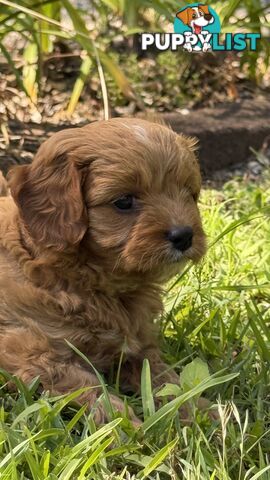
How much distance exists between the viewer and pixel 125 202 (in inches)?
113

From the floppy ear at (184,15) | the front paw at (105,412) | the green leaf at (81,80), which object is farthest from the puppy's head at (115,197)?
the green leaf at (81,80)

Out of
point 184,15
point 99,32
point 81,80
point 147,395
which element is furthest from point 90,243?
point 99,32

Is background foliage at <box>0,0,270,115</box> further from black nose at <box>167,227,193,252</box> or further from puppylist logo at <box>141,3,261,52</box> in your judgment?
black nose at <box>167,227,193,252</box>

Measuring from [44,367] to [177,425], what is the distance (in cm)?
51

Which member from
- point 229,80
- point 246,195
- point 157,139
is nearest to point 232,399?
point 157,139

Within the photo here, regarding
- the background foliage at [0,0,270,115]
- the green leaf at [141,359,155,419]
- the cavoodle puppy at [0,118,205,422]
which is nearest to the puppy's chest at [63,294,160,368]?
the cavoodle puppy at [0,118,205,422]

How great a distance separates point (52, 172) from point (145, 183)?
34 cm

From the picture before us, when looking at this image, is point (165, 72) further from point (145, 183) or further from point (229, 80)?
point (145, 183)

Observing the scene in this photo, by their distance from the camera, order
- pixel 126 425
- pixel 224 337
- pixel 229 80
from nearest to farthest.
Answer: pixel 126 425
pixel 224 337
pixel 229 80

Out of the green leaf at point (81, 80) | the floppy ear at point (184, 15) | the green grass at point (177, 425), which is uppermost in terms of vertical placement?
the floppy ear at point (184, 15)

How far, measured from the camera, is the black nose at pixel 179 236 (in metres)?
2.82

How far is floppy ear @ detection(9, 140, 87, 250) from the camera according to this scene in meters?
2.87

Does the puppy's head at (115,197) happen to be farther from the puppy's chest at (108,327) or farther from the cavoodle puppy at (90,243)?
the puppy's chest at (108,327)

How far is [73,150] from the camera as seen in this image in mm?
2934
